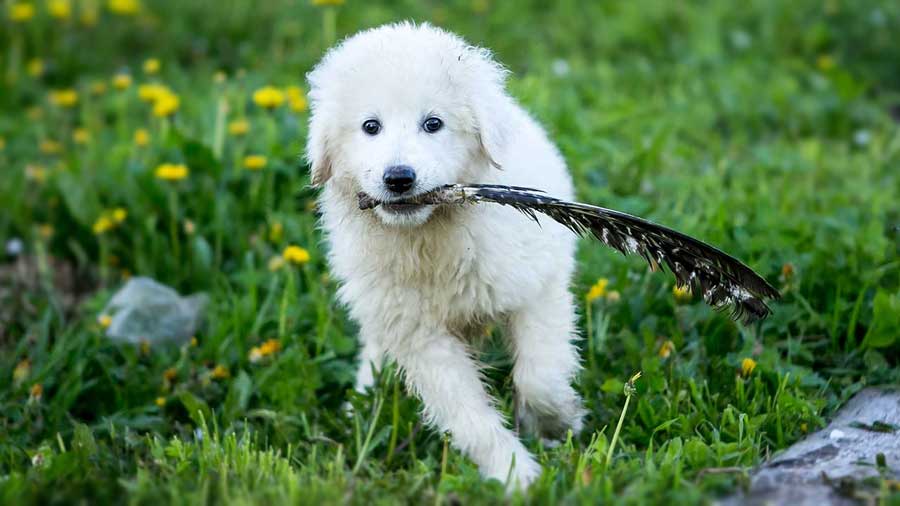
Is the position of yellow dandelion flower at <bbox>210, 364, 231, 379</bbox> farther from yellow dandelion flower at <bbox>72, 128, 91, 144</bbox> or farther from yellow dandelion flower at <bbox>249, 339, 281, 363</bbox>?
yellow dandelion flower at <bbox>72, 128, 91, 144</bbox>

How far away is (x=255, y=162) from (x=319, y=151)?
1.61 metres

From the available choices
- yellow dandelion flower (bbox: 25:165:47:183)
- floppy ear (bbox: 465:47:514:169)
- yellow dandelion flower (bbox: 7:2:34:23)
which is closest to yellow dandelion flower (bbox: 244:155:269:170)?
yellow dandelion flower (bbox: 25:165:47:183)

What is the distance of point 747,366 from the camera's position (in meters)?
3.69

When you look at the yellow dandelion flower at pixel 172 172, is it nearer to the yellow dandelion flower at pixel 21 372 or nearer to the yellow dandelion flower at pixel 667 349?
the yellow dandelion flower at pixel 21 372

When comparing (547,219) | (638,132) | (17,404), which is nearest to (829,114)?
(638,132)

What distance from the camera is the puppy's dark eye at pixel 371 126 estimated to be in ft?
11.2

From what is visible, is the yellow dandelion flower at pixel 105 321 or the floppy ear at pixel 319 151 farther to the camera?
the yellow dandelion flower at pixel 105 321

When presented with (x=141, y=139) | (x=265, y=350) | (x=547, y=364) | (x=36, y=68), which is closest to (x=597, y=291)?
(x=547, y=364)

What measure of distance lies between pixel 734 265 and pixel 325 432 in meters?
1.46

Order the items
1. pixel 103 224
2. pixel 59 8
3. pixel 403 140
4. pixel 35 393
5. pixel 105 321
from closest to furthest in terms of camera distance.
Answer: pixel 403 140 < pixel 35 393 < pixel 105 321 < pixel 103 224 < pixel 59 8

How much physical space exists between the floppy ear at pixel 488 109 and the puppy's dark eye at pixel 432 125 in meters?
0.12

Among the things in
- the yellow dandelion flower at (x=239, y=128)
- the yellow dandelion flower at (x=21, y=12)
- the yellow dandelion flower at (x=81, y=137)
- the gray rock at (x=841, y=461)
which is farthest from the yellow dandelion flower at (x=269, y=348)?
the yellow dandelion flower at (x=21, y=12)

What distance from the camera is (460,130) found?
3.46 metres

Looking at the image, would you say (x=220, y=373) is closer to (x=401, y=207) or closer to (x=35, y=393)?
(x=35, y=393)
